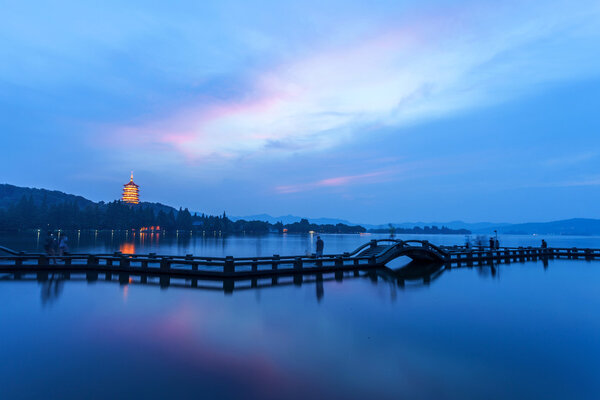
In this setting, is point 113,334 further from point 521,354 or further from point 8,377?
point 521,354

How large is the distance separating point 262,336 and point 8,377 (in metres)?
A: 4.28

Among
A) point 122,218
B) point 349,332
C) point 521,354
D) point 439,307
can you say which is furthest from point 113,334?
point 122,218

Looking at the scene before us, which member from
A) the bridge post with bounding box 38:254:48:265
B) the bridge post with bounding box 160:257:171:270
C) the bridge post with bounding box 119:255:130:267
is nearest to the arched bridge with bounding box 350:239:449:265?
the bridge post with bounding box 160:257:171:270

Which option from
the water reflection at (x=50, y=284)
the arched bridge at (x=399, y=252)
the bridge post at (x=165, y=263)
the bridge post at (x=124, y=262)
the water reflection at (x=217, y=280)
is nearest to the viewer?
the water reflection at (x=50, y=284)

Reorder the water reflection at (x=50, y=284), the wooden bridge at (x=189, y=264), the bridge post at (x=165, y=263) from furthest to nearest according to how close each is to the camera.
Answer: the bridge post at (x=165, y=263)
the wooden bridge at (x=189, y=264)
the water reflection at (x=50, y=284)

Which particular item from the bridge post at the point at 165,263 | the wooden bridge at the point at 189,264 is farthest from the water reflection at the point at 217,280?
the bridge post at the point at 165,263

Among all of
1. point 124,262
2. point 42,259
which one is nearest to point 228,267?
point 124,262

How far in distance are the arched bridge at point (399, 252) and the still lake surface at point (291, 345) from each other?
9.44 metres

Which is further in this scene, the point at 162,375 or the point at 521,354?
the point at 521,354

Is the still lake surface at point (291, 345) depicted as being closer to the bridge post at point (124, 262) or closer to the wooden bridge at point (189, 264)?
the wooden bridge at point (189, 264)

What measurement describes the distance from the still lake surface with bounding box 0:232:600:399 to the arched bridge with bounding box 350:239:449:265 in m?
9.44

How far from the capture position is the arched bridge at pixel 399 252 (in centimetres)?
2215

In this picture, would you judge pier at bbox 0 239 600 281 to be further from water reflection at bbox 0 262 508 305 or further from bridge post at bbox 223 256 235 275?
water reflection at bbox 0 262 508 305

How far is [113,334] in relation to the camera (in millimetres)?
7527
